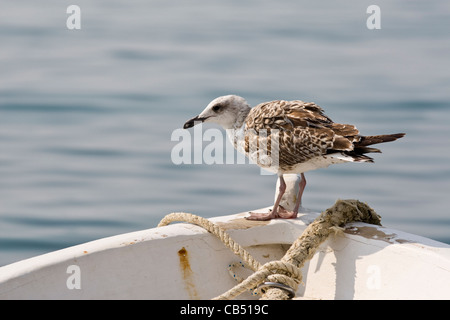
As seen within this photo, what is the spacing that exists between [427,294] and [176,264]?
1.33 metres

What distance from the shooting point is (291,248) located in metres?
4.22

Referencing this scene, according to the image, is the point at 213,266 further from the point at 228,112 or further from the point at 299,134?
the point at 228,112

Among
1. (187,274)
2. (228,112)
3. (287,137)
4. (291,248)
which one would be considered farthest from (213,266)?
(228,112)

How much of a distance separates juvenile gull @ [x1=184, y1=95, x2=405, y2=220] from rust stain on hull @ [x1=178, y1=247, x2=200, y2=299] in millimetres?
626

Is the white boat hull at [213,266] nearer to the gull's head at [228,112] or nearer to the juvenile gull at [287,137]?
the juvenile gull at [287,137]

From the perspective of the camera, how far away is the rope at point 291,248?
12.9 ft

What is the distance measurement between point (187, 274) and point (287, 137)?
1.25 m

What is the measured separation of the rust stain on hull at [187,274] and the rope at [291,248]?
214mm

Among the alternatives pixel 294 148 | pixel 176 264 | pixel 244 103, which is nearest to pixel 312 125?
pixel 294 148

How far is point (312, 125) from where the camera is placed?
5008 mm

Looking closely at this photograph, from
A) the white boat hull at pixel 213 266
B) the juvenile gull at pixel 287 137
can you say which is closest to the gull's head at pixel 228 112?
the juvenile gull at pixel 287 137

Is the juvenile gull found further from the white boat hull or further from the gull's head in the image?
the white boat hull

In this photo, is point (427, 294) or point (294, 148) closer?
point (427, 294)
